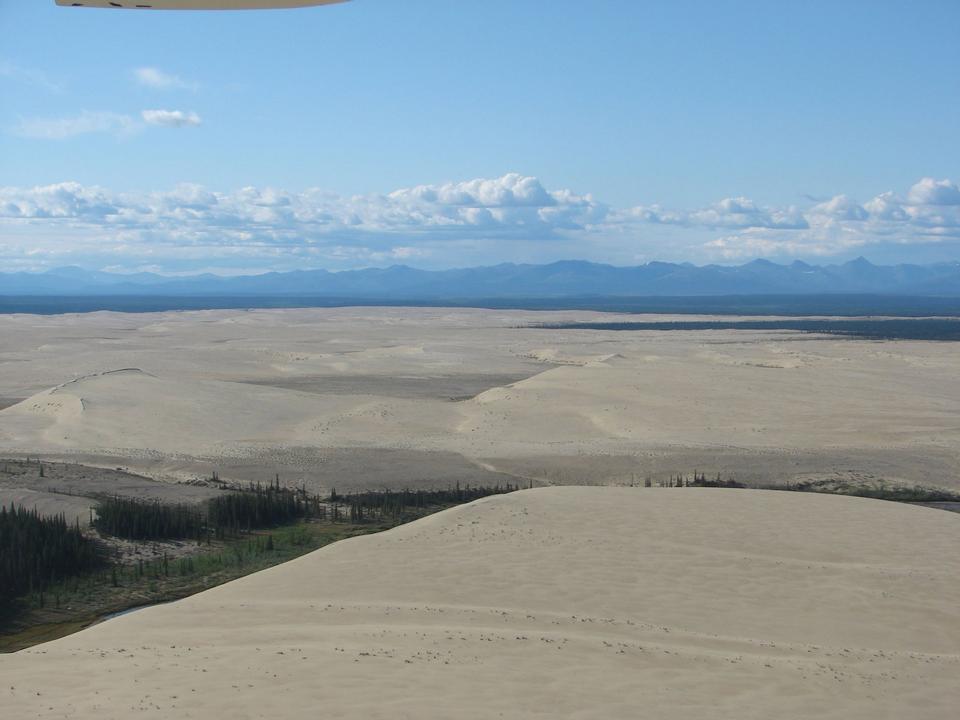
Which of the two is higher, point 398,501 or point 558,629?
point 558,629

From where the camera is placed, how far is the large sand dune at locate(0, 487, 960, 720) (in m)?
8.17

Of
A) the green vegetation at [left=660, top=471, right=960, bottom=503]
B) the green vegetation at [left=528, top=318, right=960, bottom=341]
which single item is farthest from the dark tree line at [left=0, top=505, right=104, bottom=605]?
the green vegetation at [left=528, top=318, right=960, bottom=341]

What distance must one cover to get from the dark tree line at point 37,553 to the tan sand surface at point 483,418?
7.79m

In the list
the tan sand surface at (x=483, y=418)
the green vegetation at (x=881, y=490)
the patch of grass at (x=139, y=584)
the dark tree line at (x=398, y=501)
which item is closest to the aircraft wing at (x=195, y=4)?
the patch of grass at (x=139, y=584)

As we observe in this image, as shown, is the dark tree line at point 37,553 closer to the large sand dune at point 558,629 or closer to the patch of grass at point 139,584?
the patch of grass at point 139,584

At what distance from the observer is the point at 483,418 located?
108 feet

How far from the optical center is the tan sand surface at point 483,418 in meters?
25.6

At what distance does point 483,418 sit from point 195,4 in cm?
2892

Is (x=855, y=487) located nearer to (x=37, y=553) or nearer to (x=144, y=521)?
(x=144, y=521)

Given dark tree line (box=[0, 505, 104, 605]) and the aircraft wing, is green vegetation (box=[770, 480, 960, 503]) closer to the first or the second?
dark tree line (box=[0, 505, 104, 605])

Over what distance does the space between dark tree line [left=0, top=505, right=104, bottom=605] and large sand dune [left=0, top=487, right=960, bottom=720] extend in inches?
150

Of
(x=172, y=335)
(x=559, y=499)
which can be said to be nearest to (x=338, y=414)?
(x=559, y=499)

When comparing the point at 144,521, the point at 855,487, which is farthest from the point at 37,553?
the point at 855,487

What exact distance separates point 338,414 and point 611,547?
19.6 m
